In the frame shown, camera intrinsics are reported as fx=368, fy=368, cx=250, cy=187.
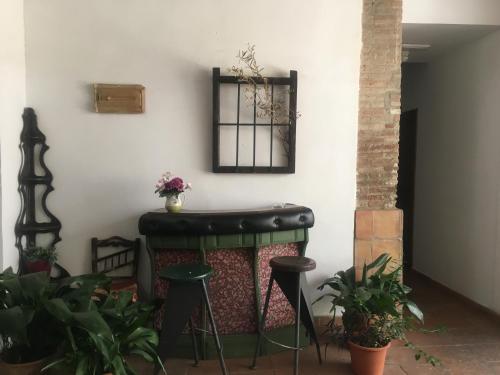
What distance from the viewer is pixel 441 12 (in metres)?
3.08

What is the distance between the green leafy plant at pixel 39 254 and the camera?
2701 mm

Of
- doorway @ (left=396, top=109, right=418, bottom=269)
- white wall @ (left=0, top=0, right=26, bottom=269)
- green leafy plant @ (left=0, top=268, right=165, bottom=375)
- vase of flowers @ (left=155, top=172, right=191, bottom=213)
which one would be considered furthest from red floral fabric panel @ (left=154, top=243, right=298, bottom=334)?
doorway @ (left=396, top=109, right=418, bottom=269)

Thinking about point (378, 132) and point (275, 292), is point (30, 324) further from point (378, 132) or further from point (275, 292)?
point (378, 132)

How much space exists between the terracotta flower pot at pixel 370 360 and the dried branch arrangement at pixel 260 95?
157 centimetres

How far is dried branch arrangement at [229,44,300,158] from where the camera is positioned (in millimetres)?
2863

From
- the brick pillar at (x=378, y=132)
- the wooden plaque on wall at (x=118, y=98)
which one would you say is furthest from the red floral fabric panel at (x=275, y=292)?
the wooden plaque on wall at (x=118, y=98)

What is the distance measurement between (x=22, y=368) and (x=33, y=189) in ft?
4.78

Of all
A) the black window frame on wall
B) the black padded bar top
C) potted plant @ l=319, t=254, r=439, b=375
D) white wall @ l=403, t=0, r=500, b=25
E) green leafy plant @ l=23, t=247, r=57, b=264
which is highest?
white wall @ l=403, t=0, r=500, b=25

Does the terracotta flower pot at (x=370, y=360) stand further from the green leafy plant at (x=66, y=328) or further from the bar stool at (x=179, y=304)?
the green leafy plant at (x=66, y=328)

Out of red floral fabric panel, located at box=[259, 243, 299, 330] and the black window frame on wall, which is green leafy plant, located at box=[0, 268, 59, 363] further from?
the black window frame on wall

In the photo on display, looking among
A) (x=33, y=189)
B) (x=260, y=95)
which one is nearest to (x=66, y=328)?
(x=33, y=189)

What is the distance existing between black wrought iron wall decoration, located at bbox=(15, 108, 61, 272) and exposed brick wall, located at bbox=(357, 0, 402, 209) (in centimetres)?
245

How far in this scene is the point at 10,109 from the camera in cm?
258

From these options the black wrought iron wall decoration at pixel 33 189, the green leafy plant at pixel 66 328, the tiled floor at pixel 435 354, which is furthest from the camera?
the black wrought iron wall decoration at pixel 33 189
